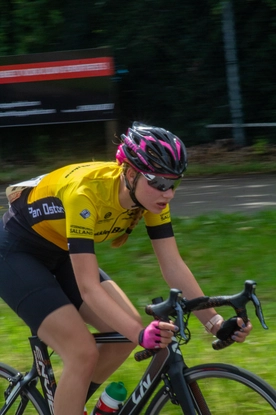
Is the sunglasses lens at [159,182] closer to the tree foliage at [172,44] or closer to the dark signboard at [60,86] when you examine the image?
the dark signboard at [60,86]

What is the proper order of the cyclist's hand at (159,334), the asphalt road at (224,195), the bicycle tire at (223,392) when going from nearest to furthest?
1. the cyclist's hand at (159,334)
2. the bicycle tire at (223,392)
3. the asphalt road at (224,195)

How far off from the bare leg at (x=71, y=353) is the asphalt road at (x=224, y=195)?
16.9ft

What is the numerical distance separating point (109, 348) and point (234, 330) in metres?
0.67

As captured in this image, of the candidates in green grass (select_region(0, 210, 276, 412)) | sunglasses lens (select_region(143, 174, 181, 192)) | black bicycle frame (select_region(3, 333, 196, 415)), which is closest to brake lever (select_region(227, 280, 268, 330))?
black bicycle frame (select_region(3, 333, 196, 415))

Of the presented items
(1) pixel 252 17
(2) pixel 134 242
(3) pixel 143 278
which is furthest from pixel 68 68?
(3) pixel 143 278

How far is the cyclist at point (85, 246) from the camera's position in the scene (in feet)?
10.3

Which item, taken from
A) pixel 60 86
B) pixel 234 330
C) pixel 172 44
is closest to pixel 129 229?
pixel 234 330

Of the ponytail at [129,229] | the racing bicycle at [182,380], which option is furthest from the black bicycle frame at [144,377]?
the ponytail at [129,229]

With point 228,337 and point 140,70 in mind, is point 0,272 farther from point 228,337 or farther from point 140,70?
point 140,70

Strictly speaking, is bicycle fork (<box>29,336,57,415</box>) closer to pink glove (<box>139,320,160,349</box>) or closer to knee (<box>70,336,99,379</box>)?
knee (<box>70,336,99,379</box>)

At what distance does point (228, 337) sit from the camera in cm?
306

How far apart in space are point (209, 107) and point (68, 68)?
280 cm

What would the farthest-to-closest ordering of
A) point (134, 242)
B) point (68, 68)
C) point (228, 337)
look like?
point (68, 68) → point (134, 242) → point (228, 337)

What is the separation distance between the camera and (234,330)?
3.03 meters
